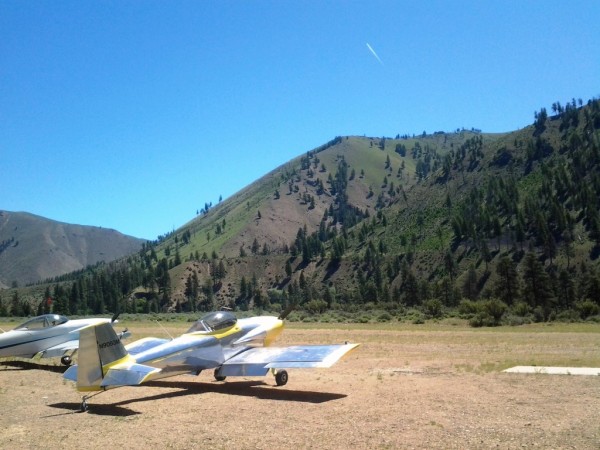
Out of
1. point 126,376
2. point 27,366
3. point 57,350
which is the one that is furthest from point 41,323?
point 126,376

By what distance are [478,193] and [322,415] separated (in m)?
138

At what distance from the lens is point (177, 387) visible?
15188mm

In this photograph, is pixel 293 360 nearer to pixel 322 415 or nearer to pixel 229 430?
pixel 322 415

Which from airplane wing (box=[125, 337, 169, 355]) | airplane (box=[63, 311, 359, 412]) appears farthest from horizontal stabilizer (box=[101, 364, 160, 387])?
airplane wing (box=[125, 337, 169, 355])

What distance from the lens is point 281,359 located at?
14203 mm

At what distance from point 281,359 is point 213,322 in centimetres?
264

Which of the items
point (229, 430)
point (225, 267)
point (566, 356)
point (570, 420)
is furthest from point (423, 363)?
point (225, 267)

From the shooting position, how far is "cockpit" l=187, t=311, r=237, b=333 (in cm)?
1535

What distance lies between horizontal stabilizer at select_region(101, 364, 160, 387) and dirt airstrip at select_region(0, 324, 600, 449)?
1.95ft

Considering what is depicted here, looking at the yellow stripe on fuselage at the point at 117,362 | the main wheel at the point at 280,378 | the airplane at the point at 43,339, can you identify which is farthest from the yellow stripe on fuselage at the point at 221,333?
the airplane at the point at 43,339

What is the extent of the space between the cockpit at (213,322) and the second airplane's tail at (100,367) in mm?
3157

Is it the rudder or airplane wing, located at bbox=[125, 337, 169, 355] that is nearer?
the rudder

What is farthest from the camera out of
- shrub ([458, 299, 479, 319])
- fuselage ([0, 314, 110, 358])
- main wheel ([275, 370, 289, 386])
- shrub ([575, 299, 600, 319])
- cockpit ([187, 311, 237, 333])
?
shrub ([458, 299, 479, 319])

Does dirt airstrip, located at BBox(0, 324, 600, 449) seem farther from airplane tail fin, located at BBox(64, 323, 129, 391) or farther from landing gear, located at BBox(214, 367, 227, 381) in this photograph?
airplane tail fin, located at BBox(64, 323, 129, 391)
